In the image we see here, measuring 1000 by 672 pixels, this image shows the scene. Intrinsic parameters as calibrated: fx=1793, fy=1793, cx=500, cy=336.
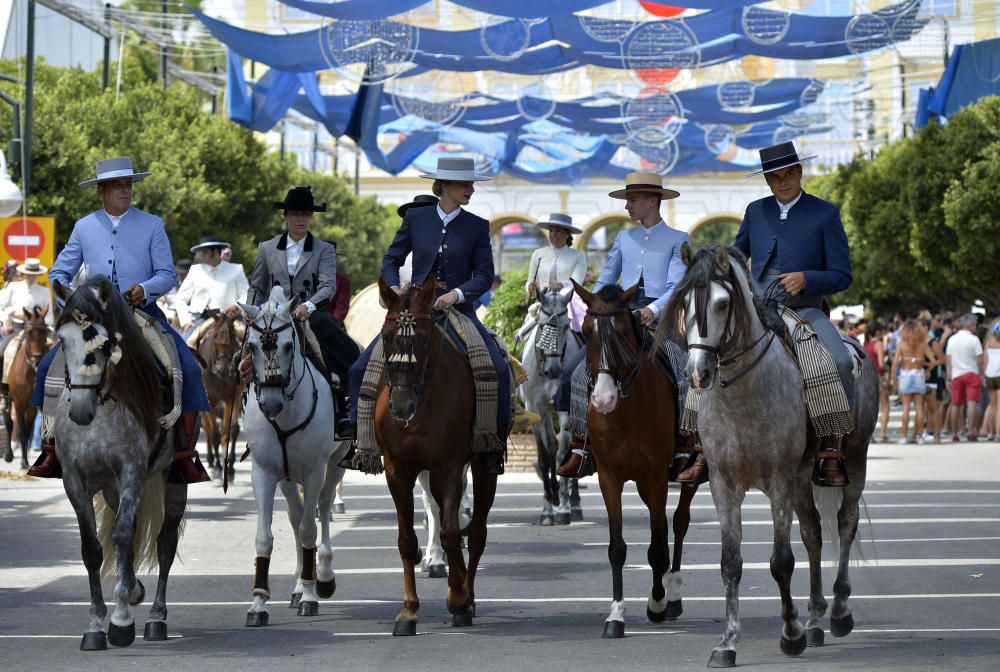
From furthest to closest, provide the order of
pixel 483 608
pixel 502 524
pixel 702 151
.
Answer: pixel 702 151
pixel 502 524
pixel 483 608

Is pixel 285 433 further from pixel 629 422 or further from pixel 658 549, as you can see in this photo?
pixel 658 549

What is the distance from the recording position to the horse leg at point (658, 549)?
10969mm

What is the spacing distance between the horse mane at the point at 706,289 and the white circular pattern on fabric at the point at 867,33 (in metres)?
18.7

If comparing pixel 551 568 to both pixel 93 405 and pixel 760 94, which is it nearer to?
pixel 93 405

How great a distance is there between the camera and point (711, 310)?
9.42 m

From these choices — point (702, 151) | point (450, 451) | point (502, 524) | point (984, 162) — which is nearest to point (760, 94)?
point (984, 162)

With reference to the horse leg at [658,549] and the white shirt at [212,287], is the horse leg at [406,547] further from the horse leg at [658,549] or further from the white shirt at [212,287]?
the white shirt at [212,287]

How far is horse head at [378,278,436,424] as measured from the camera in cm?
1052

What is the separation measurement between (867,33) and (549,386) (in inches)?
468

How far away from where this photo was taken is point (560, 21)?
29984 mm

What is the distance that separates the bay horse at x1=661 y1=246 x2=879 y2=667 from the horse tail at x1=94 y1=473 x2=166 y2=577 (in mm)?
3500

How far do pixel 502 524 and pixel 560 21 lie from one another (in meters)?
14.1

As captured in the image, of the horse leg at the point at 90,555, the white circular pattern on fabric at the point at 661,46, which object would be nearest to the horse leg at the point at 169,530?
the horse leg at the point at 90,555

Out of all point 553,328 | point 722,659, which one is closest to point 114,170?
point 722,659
